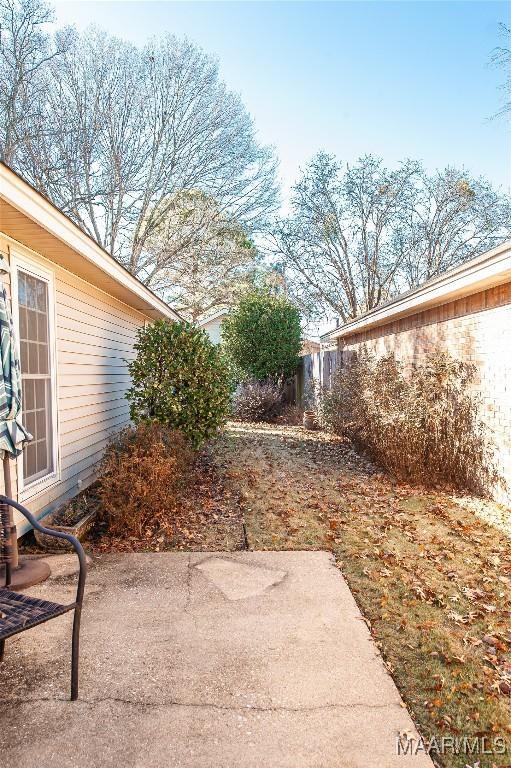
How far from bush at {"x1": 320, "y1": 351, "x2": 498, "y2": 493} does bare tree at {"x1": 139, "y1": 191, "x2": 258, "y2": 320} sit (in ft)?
39.5

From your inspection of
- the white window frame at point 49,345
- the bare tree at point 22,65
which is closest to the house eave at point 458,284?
the white window frame at point 49,345

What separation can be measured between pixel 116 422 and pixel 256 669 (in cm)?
585

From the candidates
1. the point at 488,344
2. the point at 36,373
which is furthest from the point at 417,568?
the point at 36,373

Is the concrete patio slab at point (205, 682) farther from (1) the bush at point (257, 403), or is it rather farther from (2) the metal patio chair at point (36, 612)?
(1) the bush at point (257, 403)

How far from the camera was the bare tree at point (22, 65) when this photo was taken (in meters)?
13.9

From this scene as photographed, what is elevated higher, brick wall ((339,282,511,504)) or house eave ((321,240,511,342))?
house eave ((321,240,511,342))

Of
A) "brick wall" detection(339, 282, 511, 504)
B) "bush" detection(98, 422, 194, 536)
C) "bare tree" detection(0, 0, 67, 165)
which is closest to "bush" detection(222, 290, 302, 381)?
"brick wall" detection(339, 282, 511, 504)

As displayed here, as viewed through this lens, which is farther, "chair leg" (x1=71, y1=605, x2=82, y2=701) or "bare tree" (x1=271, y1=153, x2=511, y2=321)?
"bare tree" (x1=271, y1=153, x2=511, y2=321)

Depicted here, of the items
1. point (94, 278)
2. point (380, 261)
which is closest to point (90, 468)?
point (94, 278)

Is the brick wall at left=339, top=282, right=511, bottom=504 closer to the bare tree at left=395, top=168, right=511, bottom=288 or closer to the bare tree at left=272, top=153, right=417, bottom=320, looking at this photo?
the bare tree at left=272, top=153, right=417, bottom=320

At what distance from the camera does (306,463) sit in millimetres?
8242

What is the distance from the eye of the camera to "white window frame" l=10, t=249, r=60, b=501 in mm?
4215

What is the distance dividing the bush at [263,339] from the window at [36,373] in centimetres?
1030

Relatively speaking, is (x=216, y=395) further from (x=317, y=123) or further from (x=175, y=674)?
(x=317, y=123)
